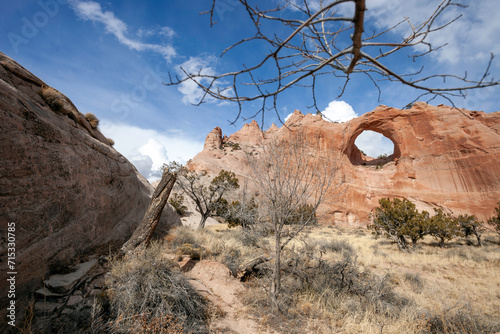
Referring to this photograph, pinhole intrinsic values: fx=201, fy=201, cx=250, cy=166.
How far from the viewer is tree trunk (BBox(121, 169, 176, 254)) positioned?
5.89 meters

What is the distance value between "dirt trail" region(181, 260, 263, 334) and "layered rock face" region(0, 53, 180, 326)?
280 cm

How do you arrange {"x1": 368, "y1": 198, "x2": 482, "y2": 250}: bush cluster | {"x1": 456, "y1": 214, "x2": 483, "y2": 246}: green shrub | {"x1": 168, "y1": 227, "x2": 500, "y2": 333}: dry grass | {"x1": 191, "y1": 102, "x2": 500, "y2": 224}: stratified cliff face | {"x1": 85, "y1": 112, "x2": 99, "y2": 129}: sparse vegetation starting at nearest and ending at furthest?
{"x1": 168, "y1": 227, "x2": 500, "y2": 333}: dry grass
{"x1": 85, "y1": 112, "x2": 99, "y2": 129}: sparse vegetation
{"x1": 368, "y1": 198, "x2": 482, "y2": 250}: bush cluster
{"x1": 456, "y1": 214, "x2": 483, "y2": 246}: green shrub
{"x1": 191, "y1": 102, "x2": 500, "y2": 224}: stratified cliff face

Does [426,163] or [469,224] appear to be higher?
[426,163]

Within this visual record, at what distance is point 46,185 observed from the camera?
13.4ft

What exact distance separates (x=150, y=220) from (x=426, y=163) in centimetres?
3344

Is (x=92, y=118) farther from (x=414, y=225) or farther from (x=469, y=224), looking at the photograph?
(x=469, y=224)

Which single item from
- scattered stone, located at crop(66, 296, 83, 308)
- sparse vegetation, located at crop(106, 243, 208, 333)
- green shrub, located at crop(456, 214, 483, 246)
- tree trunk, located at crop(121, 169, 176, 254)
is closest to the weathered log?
sparse vegetation, located at crop(106, 243, 208, 333)

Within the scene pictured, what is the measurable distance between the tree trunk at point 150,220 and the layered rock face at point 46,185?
2.54 feet

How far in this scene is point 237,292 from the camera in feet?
16.8

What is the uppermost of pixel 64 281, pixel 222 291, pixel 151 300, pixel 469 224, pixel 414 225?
pixel 64 281

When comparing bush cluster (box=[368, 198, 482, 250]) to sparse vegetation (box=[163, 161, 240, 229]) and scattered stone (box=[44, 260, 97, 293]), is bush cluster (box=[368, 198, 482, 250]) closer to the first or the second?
sparse vegetation (box=[163, 161, 240, 229])

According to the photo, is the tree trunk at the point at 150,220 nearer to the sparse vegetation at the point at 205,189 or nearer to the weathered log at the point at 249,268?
the weathered log at the point at 249,268

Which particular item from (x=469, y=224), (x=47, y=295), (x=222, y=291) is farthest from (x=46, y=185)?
(x=469, y=224)

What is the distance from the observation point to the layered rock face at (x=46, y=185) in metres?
3.36
